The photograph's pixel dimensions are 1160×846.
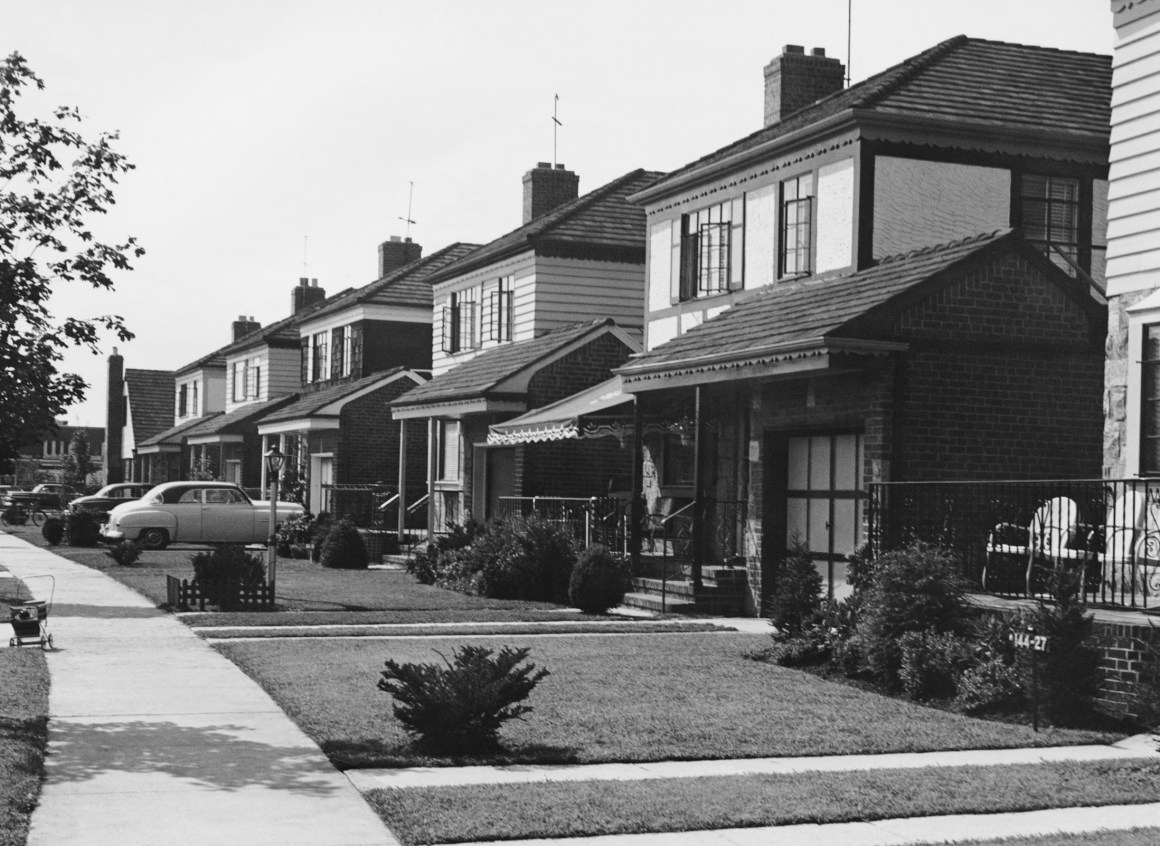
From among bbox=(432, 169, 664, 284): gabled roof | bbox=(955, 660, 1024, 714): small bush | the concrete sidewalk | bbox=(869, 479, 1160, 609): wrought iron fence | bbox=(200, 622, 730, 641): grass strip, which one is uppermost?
bbox=(432, 169, 664, 284): gabled roof

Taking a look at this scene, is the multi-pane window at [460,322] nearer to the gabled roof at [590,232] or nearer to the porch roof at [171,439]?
the gabled roof at [590,232]

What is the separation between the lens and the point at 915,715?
1202 cm

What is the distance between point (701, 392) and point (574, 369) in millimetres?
9274

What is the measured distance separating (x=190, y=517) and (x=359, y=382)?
29.0ft

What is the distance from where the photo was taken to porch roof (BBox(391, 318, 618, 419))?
95.6 ft

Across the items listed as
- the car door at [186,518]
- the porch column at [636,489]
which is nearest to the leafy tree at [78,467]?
the car door at [186,518]

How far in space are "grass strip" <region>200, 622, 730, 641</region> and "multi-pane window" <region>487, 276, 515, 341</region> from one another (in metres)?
15.1

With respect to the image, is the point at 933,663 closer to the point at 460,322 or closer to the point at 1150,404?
the point at 1150,404

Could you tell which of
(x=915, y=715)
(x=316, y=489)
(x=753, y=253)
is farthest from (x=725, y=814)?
(x=316, y=489)

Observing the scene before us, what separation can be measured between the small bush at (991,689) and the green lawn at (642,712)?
248 millimetres

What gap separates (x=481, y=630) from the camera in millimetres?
18000

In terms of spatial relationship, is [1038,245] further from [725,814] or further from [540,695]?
[725,814]

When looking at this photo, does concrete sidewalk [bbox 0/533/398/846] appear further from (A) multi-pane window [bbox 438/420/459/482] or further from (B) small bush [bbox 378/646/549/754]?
(A) multi-pane window [bbox 438/420/459/482]

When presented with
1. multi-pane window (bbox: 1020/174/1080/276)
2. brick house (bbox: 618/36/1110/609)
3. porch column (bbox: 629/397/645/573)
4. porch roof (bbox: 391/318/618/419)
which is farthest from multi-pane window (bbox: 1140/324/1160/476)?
porch roof (bbox: 391/318/618/419)
